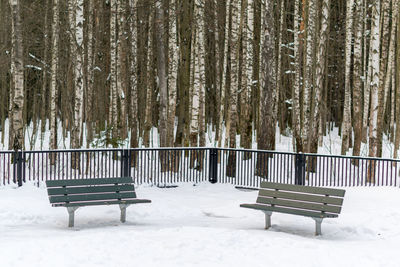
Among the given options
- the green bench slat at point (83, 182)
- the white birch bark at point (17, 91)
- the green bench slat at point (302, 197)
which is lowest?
the green bench slat at point (302, 197)

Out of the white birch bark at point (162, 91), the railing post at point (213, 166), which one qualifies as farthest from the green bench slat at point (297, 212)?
the white birch bark at point (162, 91)

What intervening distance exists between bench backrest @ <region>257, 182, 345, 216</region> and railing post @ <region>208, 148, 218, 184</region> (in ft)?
12.5

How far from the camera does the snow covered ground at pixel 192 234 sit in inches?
287

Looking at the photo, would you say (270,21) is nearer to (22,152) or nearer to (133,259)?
(22,152)

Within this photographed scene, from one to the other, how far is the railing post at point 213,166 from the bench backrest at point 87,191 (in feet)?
13.0

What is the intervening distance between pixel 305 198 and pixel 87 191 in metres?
4.20

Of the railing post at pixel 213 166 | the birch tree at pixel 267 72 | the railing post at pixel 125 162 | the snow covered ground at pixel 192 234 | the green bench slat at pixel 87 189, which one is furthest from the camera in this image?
the birch tree at pixel 267 72

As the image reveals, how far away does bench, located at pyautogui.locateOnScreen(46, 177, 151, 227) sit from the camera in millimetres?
9430

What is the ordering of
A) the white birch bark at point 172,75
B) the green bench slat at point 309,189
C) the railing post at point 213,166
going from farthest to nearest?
1. the white birch bark at point 172,75
2. the railing post at point 213,166
3. the green bench slat at point 309,189

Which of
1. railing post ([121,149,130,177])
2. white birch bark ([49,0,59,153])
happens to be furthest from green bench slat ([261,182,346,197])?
white birch bark ([49,0,59,153])

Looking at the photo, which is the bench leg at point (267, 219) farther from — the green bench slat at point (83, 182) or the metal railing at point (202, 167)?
the metal railing at point (202, 167)

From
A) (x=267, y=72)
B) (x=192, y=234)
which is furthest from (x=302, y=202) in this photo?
(x=267, y=72)

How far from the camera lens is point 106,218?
10281 millimetres

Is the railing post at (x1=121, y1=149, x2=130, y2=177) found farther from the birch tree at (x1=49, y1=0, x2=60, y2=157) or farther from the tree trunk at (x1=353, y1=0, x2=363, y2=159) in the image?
the tree trunk at (x1=353, y1=0, x2=363, y2=159)
